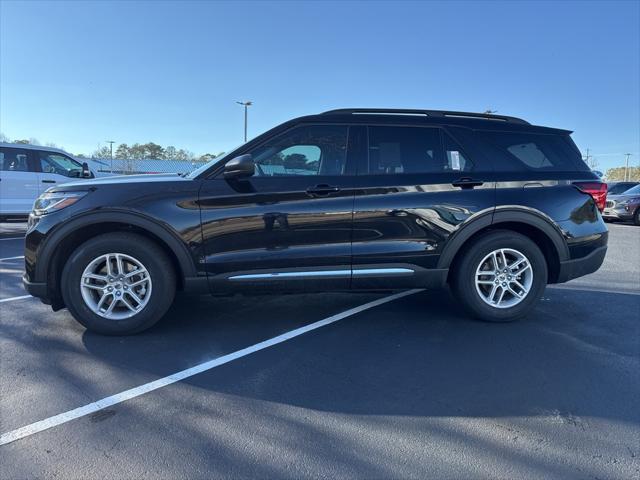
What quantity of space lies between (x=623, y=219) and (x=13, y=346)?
1770 cm

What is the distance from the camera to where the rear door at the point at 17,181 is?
31.3 ft

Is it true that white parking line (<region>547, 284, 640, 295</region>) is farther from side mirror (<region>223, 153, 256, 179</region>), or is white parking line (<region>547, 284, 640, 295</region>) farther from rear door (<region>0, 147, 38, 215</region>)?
rear door (<region>0, 147, 38, 215</region>)

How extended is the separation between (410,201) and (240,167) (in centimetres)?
150

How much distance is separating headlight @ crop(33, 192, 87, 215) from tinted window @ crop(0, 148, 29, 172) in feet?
24.7

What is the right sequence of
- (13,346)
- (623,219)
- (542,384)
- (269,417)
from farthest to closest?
(623,219) < (13,346) < (542,384) < (269,417)

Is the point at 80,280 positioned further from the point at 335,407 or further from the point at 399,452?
Answer: the point at 399,452

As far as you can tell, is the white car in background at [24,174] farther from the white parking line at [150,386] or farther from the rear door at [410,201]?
the rear door at [410,201]

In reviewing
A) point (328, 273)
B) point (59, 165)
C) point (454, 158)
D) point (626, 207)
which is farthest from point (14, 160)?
point (626, 207)

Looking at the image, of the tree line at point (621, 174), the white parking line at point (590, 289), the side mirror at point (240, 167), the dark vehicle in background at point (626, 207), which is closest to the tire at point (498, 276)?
the white parking line at point (590, 289)

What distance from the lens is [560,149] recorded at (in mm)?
4172

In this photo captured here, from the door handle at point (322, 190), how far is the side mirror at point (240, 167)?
51 centimetres

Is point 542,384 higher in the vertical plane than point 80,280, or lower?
lower

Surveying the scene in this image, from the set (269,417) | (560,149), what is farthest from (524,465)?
(560,149)

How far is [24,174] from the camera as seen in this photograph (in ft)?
31.9
